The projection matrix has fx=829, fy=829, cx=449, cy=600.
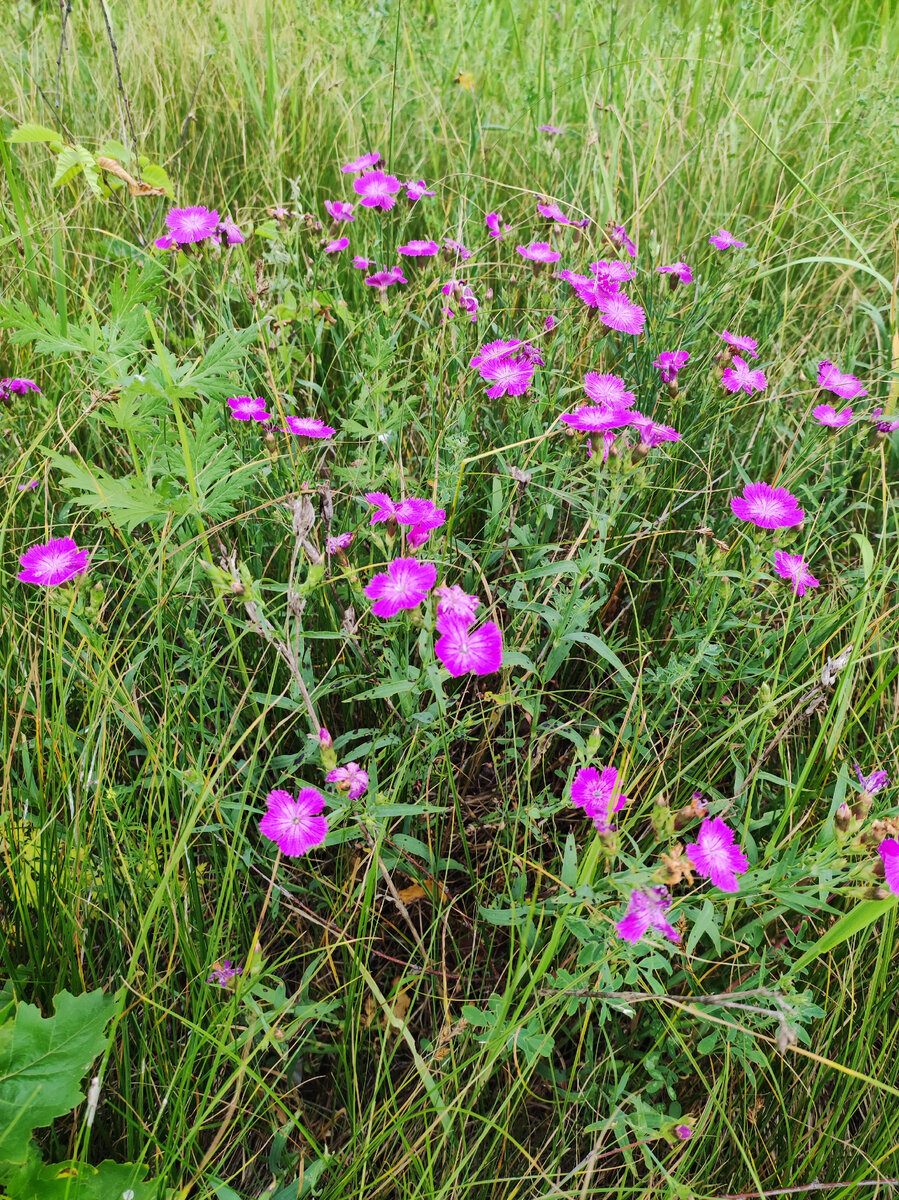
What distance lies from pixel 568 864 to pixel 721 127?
3.00 metres

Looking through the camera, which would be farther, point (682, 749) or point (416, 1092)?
point (682, 749)

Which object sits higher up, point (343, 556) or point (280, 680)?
point (343, 556)

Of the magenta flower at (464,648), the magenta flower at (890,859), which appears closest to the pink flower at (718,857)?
the magenta flower at (890,859)

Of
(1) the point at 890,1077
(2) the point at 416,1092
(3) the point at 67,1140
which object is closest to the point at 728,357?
(1) the point at 890,1077

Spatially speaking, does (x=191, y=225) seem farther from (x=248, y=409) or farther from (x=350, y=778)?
(x=350, y=778)

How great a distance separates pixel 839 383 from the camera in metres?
2.07

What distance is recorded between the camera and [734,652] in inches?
78.3

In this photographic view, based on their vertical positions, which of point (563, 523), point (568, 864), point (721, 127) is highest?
point (721, 127)

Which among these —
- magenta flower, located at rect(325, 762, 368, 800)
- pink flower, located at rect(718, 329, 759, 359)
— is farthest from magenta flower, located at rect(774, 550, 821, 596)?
magenta flower, located at rect(325, 762, 368, 800)

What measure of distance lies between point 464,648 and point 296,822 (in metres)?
0.41

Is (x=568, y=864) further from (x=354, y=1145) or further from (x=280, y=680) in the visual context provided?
(x=280, y=680)

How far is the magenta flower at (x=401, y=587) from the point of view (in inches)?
52.4

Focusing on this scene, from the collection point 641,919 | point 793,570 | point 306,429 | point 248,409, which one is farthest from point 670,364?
point 641,919

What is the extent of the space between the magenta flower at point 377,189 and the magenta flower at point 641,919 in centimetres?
211
